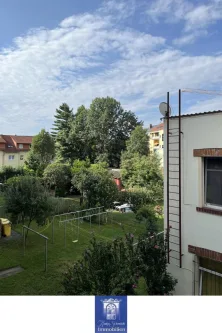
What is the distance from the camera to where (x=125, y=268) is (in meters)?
2.37

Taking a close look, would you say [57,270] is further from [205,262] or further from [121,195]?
[121,195]

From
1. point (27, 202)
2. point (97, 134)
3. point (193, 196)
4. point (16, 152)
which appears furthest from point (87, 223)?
point (97, 134)

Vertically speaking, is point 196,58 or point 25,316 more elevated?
point 196,58

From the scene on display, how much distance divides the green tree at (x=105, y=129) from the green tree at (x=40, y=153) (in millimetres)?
2996

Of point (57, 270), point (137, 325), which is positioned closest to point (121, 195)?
point (57, 270)

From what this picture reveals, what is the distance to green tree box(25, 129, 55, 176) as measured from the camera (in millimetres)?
12945

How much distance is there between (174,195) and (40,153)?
11707 mm

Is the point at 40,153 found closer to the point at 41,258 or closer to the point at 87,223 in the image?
the point at 87,223

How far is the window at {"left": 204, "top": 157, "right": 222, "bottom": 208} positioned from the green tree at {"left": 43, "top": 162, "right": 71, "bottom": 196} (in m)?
8.97

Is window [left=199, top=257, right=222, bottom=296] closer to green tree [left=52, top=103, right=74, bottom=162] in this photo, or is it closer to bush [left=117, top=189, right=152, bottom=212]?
bush [left=117, top=189, right=152, bottom=212]

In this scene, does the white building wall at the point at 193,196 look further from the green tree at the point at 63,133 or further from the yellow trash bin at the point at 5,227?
the green tree at the point at 63,133

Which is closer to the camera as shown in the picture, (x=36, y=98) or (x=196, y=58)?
(x=196, y=58)

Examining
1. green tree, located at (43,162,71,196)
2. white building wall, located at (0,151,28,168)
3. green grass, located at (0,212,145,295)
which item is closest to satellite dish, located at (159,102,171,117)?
green grass, located at (0,212,145,295)

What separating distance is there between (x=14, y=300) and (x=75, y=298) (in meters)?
0.52
